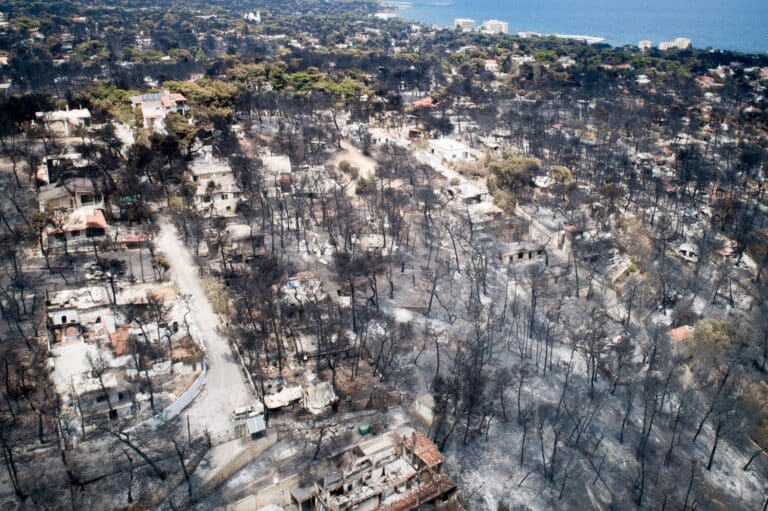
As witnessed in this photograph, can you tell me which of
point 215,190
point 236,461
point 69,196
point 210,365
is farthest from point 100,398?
point 215,190

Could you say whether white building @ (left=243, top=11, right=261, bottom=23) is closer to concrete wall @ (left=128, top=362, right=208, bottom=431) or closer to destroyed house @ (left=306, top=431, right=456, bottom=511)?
concrete wall @ (left=128, top=362, right=208, bottom=431)

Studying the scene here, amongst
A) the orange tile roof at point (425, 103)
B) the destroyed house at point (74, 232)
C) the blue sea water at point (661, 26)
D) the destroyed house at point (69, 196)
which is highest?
the destroyed house at point (69, 196)

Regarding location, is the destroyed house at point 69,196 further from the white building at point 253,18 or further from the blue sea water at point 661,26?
the blue sea water at point 661,26

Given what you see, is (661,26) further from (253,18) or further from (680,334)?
(680,334)

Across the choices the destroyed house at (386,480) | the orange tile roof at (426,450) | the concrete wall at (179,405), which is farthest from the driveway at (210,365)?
the orange tile roof at (426,450)

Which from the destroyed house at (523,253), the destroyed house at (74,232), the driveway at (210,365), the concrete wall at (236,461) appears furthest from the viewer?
the destroyed house at (523,253)

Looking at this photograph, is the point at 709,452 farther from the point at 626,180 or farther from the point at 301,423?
the point at 626,180

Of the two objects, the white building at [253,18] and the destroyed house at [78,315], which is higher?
the white building at [253,18]

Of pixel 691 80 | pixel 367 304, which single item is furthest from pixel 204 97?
pixel 691 80
